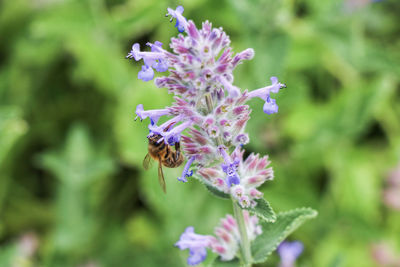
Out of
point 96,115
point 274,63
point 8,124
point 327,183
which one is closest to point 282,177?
point 327,183

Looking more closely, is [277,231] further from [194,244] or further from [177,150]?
[177,150]

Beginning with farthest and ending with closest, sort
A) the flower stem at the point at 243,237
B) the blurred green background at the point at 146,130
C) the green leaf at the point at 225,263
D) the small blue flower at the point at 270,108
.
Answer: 1. the blurred green background at the point at 146,130
2. the green leaf at the point at 225,263
3. the flower stem at the point at 243,237
4. the small blue flower at the point at 270,108

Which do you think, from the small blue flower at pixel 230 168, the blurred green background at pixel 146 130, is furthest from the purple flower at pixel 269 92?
the blurred green background at pixel 146 130

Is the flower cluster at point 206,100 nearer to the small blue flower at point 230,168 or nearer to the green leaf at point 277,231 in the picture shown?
the small blue flower at point 230,168

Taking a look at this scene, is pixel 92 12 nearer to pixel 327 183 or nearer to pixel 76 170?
pixel 76 170

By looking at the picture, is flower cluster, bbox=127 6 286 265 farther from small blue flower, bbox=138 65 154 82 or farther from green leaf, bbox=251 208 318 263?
green leaf, bbox=251 208 318 263

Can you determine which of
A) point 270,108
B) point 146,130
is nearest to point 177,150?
point 270,108
